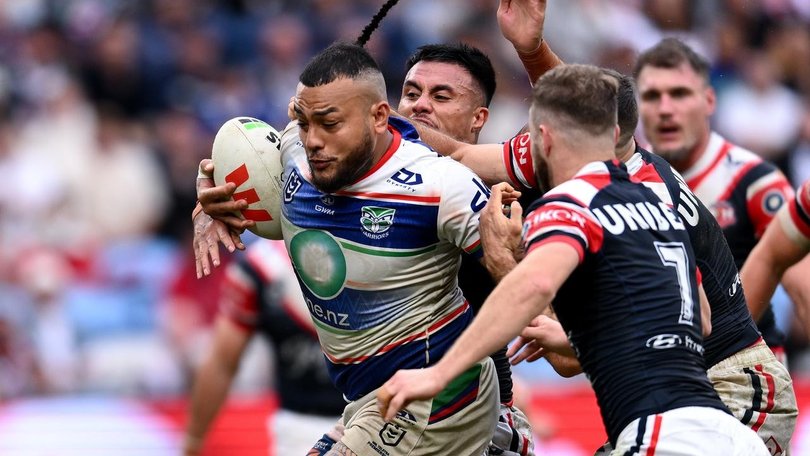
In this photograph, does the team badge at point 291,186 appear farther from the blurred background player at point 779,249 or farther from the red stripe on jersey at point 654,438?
the blurred background player at point 779,249

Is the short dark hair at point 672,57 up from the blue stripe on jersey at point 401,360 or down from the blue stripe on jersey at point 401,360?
up

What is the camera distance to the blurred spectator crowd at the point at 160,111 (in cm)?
1162

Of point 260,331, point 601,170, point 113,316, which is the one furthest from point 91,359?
point 601,170

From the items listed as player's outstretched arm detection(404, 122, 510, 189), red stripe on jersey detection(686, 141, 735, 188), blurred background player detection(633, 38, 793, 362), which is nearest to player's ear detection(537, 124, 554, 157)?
player's outstretched arm detection(404, 122, 510, 189)

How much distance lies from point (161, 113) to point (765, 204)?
7.09 meters

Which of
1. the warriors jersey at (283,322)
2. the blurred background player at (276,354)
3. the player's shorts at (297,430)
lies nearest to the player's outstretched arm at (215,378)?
the blurred background player at (276,354)

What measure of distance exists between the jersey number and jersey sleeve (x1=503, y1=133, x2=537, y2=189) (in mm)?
1132

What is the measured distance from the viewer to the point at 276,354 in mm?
9008

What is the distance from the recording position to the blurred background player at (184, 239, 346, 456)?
8750mm

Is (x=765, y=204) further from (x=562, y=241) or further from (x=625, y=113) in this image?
(x=562, y=241)

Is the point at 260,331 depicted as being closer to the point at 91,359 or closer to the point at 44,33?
the point at 91,359

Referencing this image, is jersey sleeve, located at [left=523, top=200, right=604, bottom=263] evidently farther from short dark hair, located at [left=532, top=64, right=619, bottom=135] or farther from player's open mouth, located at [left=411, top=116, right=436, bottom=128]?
player's open mouth, located at [left=411, top=116, right=436, bottom=128]

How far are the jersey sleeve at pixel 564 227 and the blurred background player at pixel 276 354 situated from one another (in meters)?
4.28

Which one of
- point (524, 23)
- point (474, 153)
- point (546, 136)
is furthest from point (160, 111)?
point (546, 136)
